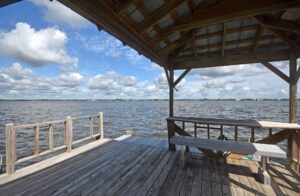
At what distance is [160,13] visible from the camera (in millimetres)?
3004

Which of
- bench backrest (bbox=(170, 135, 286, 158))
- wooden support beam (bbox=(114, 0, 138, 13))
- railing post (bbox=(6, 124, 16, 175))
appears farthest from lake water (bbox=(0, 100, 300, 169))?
wooden support beam (bbox=(114, 0, 138, 13))

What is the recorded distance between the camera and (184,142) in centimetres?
381

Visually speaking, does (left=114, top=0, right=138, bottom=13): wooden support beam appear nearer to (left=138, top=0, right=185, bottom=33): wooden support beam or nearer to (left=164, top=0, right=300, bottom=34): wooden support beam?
(left=138, top=0, right=185, bottom=33): wooden support beam

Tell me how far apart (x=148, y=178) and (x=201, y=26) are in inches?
119

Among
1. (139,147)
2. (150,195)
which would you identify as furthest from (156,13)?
(139,147)

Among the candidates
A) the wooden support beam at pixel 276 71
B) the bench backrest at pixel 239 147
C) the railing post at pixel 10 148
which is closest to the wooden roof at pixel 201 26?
the wooden support beam at pixel 276 71

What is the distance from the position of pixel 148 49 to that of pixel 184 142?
2.30 metres

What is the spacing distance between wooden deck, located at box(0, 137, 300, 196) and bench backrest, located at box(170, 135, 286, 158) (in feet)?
1.76

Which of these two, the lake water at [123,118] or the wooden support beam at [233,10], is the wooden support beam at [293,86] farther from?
the lake water at [123,118]

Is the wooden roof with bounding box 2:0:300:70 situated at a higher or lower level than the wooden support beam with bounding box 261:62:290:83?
higher

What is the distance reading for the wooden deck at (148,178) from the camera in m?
2.88

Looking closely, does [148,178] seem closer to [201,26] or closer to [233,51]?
[201,26]

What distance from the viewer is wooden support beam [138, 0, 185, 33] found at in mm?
2799

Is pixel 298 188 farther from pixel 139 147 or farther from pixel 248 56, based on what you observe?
pixel 139 147
